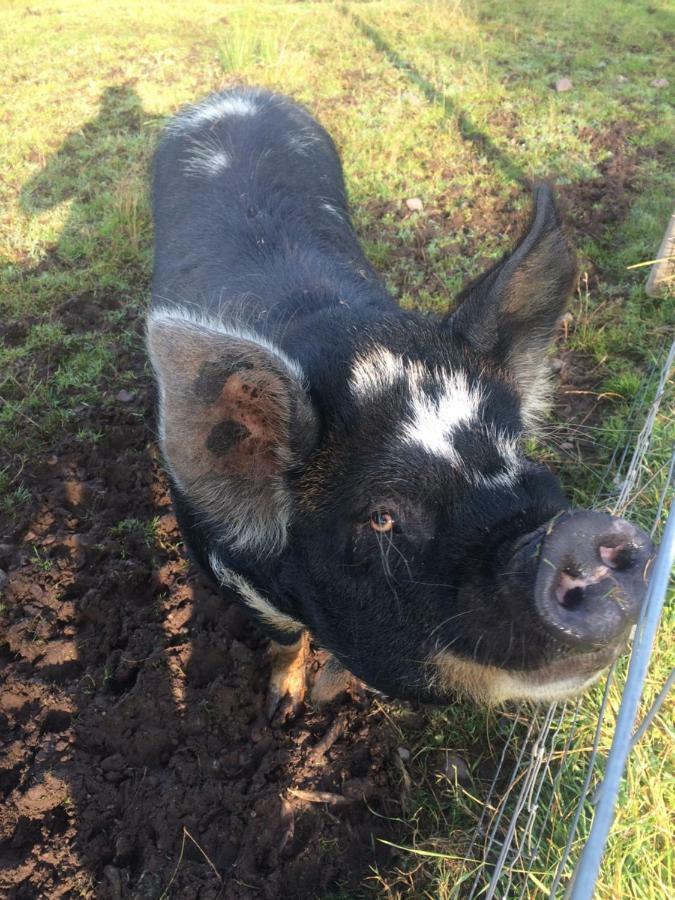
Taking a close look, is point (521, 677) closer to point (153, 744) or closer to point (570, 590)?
point (570, 590)

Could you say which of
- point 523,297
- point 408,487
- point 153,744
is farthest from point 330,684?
point 523,297

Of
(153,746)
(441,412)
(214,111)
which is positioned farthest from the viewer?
(214,111)

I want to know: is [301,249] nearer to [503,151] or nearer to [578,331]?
[578,331]

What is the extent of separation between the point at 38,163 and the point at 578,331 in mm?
6385

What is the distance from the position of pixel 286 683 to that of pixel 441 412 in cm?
188

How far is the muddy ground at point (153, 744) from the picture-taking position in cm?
268

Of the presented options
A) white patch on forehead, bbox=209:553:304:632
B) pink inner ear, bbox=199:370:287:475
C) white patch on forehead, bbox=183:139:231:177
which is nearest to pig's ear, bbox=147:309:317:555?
pink inner ear, bbox=199:370:287:475

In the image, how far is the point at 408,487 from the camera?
1829mm

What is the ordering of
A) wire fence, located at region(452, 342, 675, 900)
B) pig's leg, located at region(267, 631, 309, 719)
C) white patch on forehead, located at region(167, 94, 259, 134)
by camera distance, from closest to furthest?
wire fence, located at region(452, 342, 675, 900), pig's leg, located at region(267, 631, 309, 719), white patch on forehead, located at region(167, 94, 259, 134)

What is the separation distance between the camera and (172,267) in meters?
3.72

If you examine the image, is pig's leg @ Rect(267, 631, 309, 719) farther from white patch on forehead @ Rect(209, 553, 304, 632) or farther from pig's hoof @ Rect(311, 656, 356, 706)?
white patch on forehead @ Rect(209, 553, 304, 632)

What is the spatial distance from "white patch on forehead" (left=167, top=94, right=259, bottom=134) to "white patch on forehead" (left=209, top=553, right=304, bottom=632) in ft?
10.9

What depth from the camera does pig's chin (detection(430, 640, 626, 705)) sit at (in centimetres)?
163

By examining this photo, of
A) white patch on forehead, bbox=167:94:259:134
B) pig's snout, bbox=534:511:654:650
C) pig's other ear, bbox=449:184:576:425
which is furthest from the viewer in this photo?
white patch on forehead, bbox=167:94:259:134
